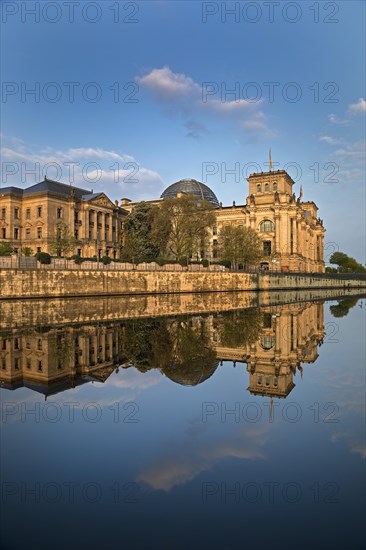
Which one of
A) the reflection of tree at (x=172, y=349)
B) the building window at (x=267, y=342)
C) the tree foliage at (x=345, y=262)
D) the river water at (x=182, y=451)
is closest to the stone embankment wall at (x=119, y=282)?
the reflection of tree at (x=172, y=349)

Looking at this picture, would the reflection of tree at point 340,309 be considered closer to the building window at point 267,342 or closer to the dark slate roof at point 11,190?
the building window at point 267,342

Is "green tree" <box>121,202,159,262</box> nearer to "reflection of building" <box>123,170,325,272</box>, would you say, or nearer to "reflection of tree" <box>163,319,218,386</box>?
"reflection of building" <box>123,170,325,272</box>

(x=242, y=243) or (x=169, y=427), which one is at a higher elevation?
(x=242, y=243)

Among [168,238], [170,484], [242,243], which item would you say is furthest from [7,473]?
[242,243]

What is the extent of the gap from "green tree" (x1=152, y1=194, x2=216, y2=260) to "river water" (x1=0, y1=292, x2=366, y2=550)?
48.9 meters

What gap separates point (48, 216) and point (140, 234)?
50.6ft

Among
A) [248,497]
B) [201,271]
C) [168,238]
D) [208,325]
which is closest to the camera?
[248,497]

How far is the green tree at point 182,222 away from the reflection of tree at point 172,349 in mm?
39215

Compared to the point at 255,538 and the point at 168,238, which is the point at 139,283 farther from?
the point at 255,538

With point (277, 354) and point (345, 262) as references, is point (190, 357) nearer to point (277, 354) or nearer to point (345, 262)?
point (277, 354)

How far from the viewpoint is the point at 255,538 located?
465cm

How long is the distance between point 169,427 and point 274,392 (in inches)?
135

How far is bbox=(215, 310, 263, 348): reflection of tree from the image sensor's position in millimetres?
18359

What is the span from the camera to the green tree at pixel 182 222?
6331cm
